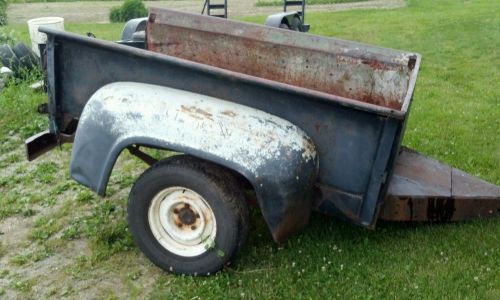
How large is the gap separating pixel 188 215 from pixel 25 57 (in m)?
4.72

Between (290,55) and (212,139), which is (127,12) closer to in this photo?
(290,55)

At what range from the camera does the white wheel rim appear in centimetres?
338

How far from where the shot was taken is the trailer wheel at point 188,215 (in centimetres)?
326

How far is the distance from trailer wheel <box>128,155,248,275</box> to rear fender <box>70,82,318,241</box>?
178 millimetres

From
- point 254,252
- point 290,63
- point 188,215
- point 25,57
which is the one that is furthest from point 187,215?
point 25,57

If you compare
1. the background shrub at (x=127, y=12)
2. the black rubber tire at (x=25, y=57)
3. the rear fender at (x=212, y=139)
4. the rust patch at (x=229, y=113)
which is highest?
the rust patch at (x=229, y=113)

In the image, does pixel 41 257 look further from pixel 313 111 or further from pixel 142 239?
pixel 313 111

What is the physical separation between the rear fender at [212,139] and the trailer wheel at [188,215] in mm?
178

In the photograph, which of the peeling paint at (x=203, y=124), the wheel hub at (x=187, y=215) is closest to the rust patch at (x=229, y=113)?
the peeling paint at (x=203, y=124)

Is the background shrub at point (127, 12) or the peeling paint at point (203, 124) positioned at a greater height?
the peeling paint at point (203, 124)

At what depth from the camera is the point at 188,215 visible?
345 cm

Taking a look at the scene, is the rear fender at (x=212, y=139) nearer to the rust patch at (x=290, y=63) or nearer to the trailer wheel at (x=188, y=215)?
the trailer wheel at (x=188, y=215)

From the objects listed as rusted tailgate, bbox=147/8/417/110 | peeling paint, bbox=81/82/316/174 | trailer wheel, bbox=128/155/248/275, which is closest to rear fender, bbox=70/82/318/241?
peeling paint, bbox=81/82/316/174

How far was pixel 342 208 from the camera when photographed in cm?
331
